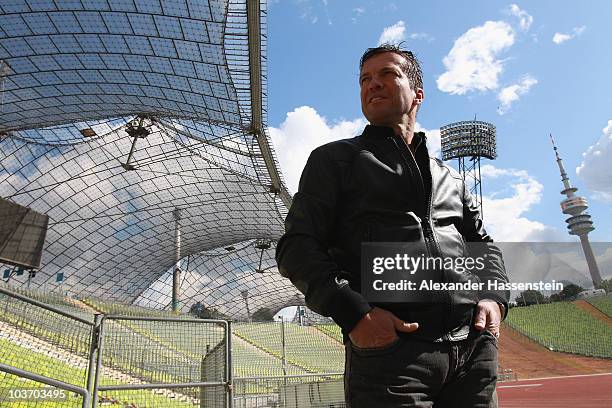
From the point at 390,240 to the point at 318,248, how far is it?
26cm

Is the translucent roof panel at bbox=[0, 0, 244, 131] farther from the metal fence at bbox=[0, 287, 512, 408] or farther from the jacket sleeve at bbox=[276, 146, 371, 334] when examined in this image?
the jacket sleeve at bbox=[276, 146, 371, 334]

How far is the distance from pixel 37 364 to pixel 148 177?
36.2m

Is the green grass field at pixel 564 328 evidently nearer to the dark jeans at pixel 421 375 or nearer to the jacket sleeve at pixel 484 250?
the jacket sleeve at pixel 484 250

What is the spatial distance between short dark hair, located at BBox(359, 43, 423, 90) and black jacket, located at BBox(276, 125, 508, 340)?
0.28 m

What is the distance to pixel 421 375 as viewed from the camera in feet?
5.08

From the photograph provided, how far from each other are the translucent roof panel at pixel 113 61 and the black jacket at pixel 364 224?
20145 mm

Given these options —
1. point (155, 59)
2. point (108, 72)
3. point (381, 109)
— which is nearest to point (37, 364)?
point (381, 109)

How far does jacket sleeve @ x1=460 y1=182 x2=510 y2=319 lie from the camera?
1.90m

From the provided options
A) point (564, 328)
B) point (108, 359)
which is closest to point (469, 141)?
point (564, 328)

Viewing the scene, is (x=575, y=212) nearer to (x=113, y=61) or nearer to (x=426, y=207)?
(x=113, y=61)

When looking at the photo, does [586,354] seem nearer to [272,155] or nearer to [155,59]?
[272,155]

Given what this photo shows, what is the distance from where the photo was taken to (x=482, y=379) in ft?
5.59

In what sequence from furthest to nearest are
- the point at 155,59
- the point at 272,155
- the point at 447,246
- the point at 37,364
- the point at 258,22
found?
the point at 272,155, the point at 155,59, the point at 258,22, the point at 37,364, the point at 447,246

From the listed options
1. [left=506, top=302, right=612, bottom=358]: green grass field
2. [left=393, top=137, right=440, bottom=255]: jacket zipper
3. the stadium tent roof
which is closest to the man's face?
[left=393, top=137, right=440, bottom=255]: jacket zipper
